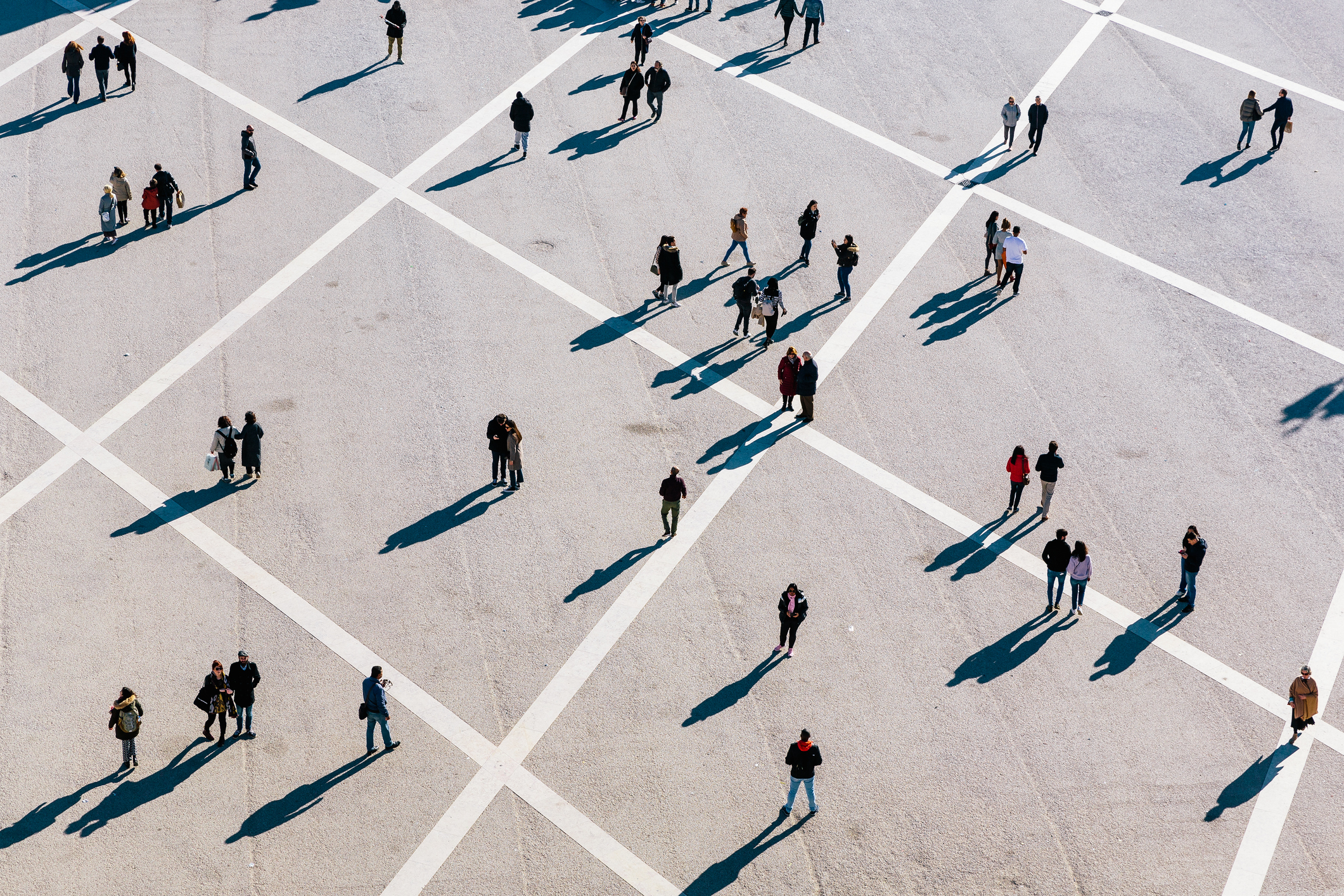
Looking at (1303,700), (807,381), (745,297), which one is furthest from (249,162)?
(1303,700)

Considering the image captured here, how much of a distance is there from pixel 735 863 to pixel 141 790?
6.81 meters

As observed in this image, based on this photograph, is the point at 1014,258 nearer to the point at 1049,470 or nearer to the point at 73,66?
the point at 1049,470

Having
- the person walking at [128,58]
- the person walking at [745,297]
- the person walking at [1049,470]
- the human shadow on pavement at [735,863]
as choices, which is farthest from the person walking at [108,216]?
the person walking at [1049,470]

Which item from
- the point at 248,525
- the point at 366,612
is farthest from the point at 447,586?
the point at 248,525

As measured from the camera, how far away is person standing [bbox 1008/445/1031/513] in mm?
17234

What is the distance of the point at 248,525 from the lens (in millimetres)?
17188

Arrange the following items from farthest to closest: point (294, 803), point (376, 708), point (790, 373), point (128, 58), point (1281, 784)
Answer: point (128, 58) < point (790, 373) < point (1281, 784) < point (376, 708) < point (294, 803)

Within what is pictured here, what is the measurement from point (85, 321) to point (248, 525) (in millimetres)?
5612

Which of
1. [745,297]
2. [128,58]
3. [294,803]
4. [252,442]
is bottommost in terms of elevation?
[294,803]

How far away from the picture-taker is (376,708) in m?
14.2

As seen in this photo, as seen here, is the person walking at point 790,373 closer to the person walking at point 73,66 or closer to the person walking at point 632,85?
the person walking at point 632,85

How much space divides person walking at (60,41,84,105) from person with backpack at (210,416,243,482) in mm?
11252

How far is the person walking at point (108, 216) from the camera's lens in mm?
21250

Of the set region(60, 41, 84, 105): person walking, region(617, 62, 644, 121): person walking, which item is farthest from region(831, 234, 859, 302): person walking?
region(60, 41, 84, 105): person walking
